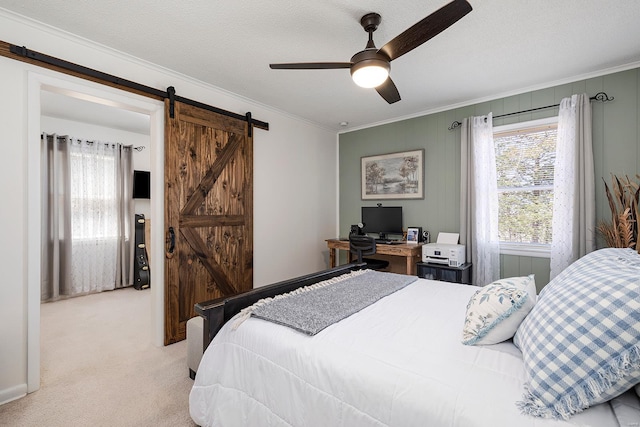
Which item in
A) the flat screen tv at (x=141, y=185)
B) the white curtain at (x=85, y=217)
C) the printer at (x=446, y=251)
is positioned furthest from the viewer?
the flat screen tv at (x=141, y=185)

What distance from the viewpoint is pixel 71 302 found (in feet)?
13.3

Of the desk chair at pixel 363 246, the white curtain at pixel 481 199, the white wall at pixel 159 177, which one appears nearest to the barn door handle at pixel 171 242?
the white wall at pixel 159 177

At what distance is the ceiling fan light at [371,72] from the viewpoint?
6.29 ft

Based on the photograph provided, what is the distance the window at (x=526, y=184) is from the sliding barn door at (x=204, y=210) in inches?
122

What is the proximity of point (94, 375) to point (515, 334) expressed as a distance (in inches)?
114

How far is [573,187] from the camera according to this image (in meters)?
2.97

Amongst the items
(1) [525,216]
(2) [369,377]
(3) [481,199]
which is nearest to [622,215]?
(1) [525,216]

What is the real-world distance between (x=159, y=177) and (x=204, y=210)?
1.79 feet


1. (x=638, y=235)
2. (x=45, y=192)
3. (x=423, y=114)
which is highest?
(x=423, y=114)

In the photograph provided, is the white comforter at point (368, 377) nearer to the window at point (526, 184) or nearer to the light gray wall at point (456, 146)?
the window at point (526, 184)

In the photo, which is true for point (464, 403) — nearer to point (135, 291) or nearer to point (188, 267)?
point (188, 267)

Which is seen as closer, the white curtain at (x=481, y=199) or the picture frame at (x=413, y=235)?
the white curtain at (x=481, y=199)

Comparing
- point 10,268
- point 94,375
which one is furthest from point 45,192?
point 94,375

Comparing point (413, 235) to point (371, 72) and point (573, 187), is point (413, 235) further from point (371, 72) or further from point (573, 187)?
point (371, 72)
